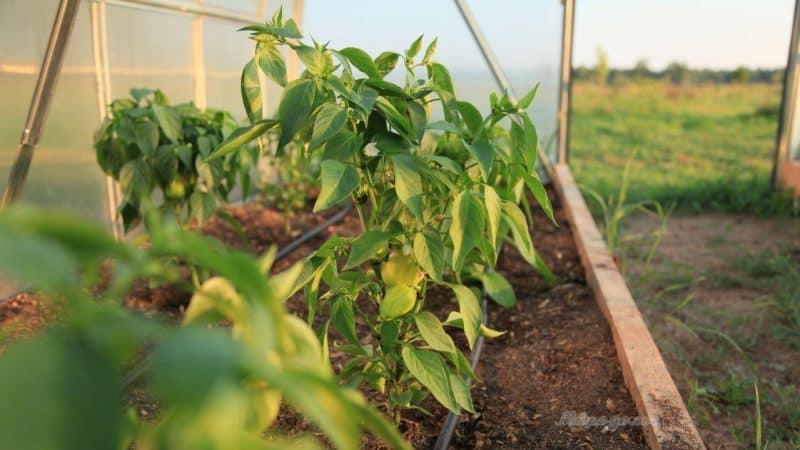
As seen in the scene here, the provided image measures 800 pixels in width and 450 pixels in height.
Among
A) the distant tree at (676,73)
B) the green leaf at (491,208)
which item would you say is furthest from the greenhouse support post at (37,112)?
the distant tree at (676,73)

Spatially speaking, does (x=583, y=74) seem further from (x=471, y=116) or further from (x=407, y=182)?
(x=407, y=182)

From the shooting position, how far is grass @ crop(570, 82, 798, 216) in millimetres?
5094

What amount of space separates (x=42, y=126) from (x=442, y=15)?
2728mm

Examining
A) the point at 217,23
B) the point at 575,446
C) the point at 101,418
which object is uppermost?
the point at 217,23

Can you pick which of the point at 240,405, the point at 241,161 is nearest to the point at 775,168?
the point at 241,161

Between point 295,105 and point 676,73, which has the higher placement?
point 295,105

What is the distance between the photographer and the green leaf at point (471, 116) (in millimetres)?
1381

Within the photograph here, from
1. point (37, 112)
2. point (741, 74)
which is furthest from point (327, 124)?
point (741, 74)

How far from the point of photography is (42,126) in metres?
2.38

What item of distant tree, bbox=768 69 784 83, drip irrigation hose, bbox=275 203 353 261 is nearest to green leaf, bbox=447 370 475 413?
drip irrigation hose, bbox=275 203 353 261

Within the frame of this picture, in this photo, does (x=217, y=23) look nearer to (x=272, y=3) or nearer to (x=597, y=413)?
(x=272, y=3)

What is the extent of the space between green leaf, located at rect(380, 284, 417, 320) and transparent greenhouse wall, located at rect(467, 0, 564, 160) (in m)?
3.44

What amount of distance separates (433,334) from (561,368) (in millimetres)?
729

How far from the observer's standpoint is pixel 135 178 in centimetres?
228
